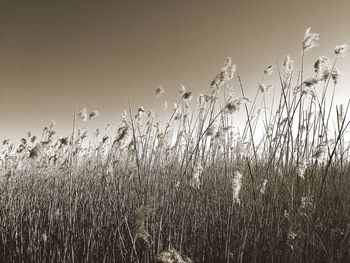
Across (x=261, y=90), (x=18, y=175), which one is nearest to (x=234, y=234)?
(x=261, y=90)

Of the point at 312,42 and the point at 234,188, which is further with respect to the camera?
the point at 312,42

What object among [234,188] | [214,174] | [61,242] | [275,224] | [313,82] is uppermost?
[313,82]

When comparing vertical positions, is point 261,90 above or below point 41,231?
above

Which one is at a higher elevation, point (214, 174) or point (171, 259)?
point (214, 174)

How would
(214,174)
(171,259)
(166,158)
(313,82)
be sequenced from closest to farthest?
(171,259)
(313,82)
(214,174)
(166,158)

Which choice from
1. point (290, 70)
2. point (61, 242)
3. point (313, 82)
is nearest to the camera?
point (313, 82)

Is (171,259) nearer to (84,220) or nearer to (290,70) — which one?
(290,70)

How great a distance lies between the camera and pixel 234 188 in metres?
1.65

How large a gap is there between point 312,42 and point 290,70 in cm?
25

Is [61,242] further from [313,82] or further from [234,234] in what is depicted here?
[313,82]

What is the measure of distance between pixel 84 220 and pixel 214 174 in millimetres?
1131

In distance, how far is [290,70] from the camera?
223 centimetres

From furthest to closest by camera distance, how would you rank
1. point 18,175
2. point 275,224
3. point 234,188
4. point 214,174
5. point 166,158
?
point 18,175, point 166,158, point 214,174, point 275,224, point 234,188

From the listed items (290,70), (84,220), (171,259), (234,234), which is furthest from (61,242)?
(290,70)
